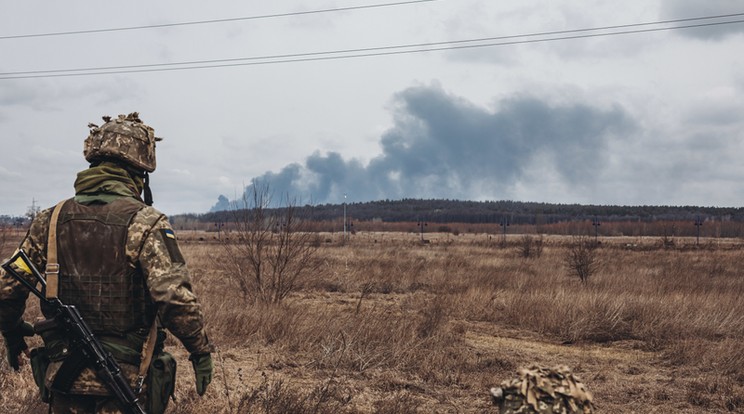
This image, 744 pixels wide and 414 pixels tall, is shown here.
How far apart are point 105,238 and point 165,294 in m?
0.46

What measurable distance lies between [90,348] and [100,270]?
0.39 m

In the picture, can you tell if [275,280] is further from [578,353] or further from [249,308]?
[578,353]

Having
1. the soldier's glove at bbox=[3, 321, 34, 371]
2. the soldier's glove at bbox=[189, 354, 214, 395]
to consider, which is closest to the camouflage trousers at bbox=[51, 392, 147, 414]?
the soldier's glove at bbox=[189, 354, 214, 395]

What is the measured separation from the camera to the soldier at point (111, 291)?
3188mm

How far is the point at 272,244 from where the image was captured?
37.3ft

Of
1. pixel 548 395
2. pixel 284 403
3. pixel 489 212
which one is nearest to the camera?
pixel 548 395

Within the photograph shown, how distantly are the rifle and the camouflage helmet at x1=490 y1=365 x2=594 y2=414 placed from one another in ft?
6.28

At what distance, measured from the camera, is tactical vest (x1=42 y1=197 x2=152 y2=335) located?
322cm

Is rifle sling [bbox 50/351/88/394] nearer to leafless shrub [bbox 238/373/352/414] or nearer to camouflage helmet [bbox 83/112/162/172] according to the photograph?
camouflage helmet [bbox 83/112/162/172]

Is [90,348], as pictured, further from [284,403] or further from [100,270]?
[284,403]

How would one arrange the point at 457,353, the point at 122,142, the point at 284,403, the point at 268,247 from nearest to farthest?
the point at 122,142 → the point at 284,403 → the point at 457,353 → the point at 268,247

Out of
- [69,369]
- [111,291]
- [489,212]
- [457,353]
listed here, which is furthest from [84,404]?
[489,212]

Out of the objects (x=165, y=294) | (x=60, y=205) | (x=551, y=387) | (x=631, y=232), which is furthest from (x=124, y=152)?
(x=631, y=232)

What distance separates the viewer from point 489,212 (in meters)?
149
